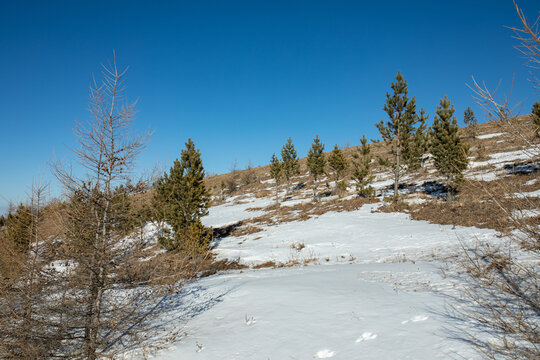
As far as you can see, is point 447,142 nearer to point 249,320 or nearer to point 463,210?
point 463,210

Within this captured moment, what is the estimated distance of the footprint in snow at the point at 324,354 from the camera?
151 inches

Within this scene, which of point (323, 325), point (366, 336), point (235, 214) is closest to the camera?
point (366, 336)

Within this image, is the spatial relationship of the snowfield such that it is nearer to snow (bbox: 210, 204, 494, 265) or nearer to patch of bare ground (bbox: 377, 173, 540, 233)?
snow (bbox: 210, 204, 494, 265)

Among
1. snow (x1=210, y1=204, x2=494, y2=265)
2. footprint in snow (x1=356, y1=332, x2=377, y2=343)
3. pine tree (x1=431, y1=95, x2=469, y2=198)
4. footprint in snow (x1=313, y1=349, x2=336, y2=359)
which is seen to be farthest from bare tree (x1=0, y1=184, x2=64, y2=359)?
pine tree (x1=431, y1=95, x2=469, y2=198)

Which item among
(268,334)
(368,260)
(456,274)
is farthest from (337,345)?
(368,260)

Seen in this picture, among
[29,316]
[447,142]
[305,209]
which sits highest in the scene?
[447,142]

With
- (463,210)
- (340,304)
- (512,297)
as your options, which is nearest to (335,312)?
(340,304)

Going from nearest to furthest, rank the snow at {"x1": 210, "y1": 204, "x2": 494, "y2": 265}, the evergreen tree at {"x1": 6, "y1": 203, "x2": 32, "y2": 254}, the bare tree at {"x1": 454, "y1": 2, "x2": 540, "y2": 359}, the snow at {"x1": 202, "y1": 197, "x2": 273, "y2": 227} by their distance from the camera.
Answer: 1. the bare tree at {"x1": 454, "y1": 2, "x2": 540, "y2": 359}
2. the evergreen tree at {"x1": 6, "y1": 203, "x2": 32, "y2": 254}
3. the snow at {"x1": 210, "y1": 204, "x2": 494, "y2": 265}
4. the snow at {"x1": 202, "y1": 197, "x2": 273, "y2": 227}

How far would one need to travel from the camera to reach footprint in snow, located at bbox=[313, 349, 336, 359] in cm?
385

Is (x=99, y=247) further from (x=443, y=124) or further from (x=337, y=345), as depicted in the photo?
(x=443, y=124)

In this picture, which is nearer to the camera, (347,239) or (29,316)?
(29,316)

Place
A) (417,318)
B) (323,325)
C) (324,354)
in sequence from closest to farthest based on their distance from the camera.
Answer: (324,354), (417,318), (323,325)

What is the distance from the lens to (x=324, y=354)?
12.8 ft

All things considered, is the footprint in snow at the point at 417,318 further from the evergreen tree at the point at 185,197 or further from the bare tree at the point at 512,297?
the evergreen tree at the point at 185,197
